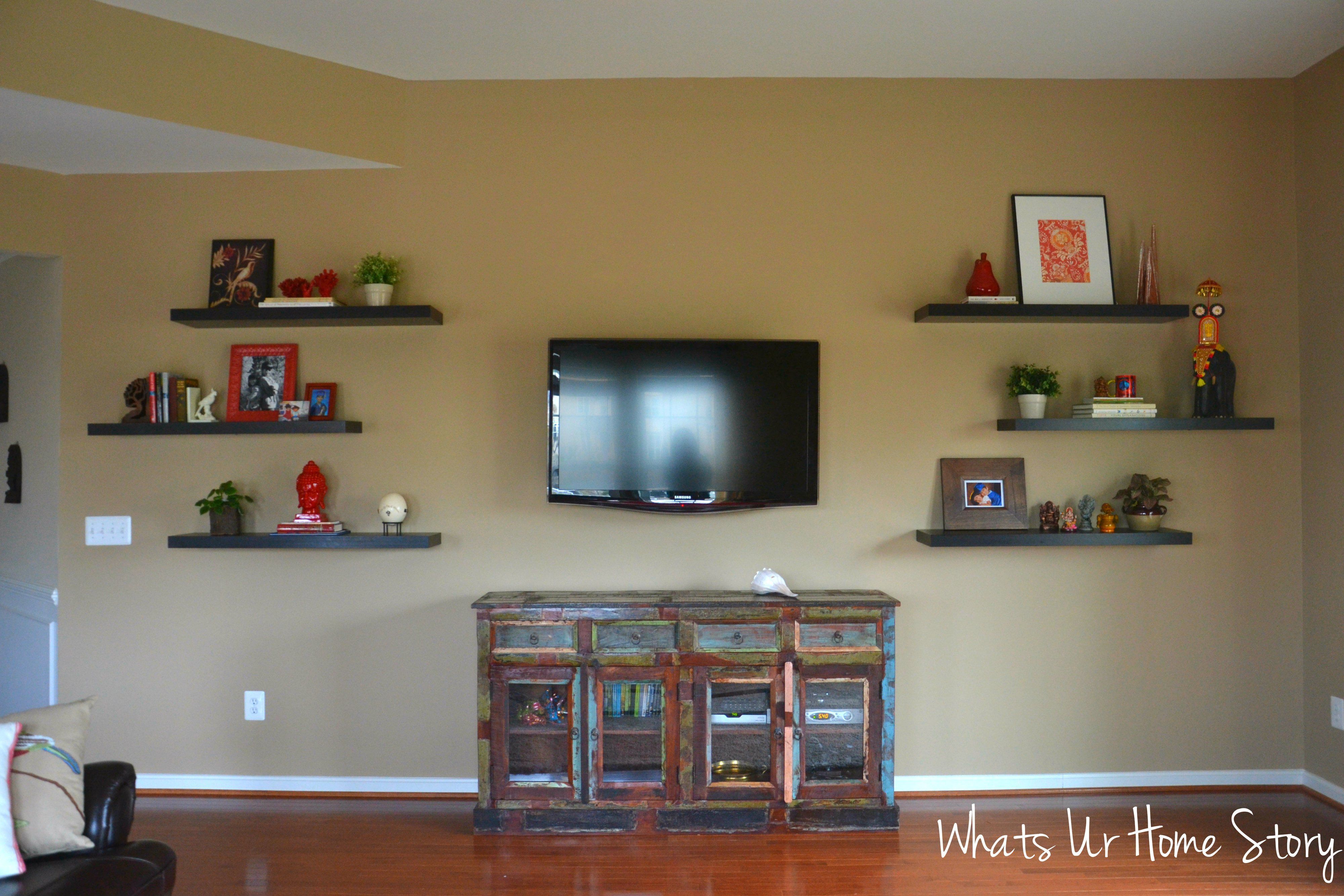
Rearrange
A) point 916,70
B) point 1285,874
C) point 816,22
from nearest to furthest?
point 1285,874
point 816,22
point 916,70

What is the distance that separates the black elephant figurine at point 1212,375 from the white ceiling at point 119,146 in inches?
131

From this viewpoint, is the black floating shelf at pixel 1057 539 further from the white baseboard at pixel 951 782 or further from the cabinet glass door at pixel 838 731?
the white baseboard at pixel 951 782

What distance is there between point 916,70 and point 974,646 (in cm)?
233

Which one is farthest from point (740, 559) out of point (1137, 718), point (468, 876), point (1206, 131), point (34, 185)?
point (34, 185)

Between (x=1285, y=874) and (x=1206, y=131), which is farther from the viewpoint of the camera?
(x=1206, y=131)

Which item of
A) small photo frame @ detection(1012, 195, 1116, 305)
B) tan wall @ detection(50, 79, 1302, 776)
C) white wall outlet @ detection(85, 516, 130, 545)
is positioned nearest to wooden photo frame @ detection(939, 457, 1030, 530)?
tan wall @ detection(50, 79, 1302, 776)

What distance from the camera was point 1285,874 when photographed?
9.18 ft

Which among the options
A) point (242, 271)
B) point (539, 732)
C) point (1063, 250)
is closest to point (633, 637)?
point (539, 732)

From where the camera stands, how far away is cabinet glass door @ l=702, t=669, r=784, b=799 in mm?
3121

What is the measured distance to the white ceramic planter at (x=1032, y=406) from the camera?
133 inches

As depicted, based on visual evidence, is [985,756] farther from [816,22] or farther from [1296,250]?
[816,22]

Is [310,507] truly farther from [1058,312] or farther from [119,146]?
[1058,312]

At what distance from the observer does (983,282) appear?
338 cm

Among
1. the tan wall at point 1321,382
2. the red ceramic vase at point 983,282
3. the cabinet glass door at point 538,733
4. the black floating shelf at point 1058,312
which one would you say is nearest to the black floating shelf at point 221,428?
the cabinet glass door at point 538,733
